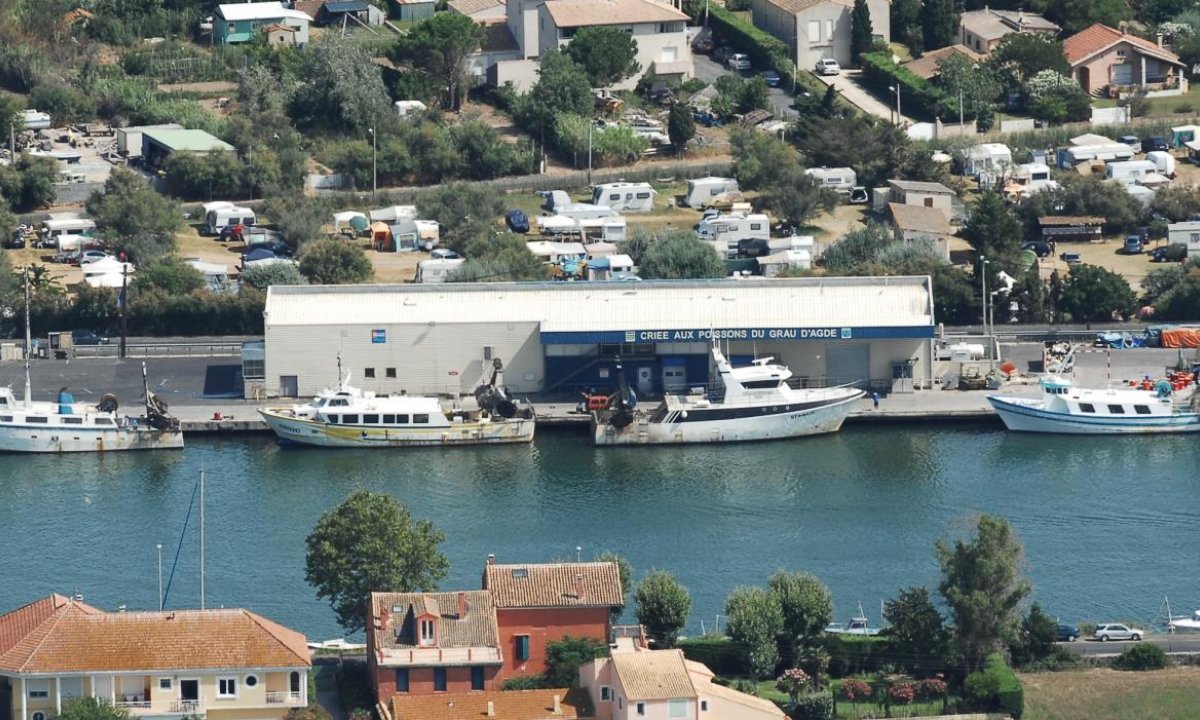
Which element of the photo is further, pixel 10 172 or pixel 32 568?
pixel 10 172

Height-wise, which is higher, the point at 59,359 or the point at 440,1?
the point at 440,1

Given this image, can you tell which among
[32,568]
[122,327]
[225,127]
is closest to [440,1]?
[225,127]

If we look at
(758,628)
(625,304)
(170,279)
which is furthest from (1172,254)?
(758,628)

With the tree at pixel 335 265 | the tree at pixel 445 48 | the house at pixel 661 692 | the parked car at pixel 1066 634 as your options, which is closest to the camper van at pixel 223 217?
the tree at pixel 335 265

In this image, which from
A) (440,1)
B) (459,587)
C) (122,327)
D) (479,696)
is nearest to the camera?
(479,696)

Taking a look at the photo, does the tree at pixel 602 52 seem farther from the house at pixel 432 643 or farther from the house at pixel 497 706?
the house at pixel 497 706

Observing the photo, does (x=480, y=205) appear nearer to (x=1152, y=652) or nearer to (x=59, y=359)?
(x=59, y=359)

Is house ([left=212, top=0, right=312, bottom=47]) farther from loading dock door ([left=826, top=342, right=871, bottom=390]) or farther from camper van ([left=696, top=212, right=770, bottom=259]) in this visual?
loading dock door ([left=826, top=342, right=871, bottom=390])

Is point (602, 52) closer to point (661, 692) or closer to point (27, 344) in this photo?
point (27, 344)
